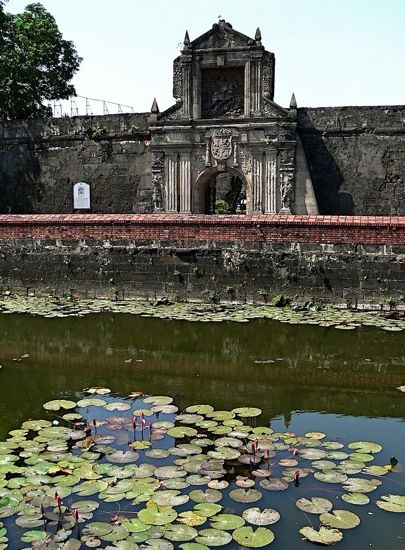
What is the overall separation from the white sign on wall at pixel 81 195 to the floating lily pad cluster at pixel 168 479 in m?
14.1

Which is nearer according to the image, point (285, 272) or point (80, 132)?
point (285, 272)

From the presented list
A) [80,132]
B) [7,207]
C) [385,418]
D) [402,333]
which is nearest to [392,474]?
[385,418]

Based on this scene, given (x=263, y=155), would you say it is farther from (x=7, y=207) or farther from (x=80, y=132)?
(x=7, y=207)

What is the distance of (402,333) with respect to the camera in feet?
28.9

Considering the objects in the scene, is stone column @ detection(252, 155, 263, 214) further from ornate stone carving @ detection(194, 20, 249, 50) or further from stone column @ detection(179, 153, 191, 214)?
ornate stone carving @ detection(194, 20, 249, 50)

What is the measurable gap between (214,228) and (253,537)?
818 centimetres

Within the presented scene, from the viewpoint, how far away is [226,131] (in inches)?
663

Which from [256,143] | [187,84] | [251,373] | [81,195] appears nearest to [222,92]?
[187,84]

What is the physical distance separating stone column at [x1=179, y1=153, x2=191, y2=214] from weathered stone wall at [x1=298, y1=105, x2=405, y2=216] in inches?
129

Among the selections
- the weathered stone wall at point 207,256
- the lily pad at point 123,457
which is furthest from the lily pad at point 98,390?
the weathered stone wall at point 207,256

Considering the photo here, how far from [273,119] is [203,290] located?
6.95 metres

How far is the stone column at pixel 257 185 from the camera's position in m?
16.8

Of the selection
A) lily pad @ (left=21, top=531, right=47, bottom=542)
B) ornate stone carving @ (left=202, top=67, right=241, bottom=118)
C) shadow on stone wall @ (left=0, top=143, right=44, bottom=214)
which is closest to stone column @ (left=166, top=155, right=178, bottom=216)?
ornate stone carving @ (left=202, top=67, right=241, bottom=118)

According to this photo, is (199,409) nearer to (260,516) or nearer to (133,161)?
(260,516)
